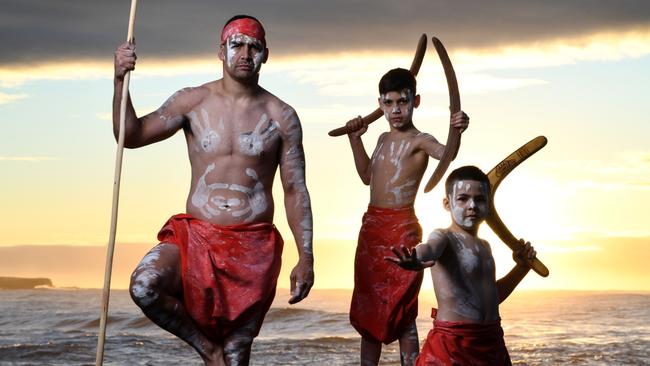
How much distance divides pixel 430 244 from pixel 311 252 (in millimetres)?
887

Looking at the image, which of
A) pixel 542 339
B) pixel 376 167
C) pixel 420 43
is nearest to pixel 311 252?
pixel 376 167

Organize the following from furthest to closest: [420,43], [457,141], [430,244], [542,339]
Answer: [542,339], [420,43], [457,141], [430,244]

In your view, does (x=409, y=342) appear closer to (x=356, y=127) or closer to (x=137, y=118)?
(x=356, y=127)

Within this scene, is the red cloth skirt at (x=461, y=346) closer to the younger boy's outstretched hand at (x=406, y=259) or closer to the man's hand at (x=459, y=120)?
the younger boy's outstretched hand at (x=406, y=259)

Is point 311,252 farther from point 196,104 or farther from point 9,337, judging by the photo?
point 9,337

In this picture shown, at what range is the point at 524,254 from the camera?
25.4 feet

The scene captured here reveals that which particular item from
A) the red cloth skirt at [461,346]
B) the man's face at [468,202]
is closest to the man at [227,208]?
the red cloth skirt at [461,346]

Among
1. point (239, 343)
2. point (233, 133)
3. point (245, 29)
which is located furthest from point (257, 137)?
point (239, 343)

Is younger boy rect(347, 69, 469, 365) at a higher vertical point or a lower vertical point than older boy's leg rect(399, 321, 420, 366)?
higher

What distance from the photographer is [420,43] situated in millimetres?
9523

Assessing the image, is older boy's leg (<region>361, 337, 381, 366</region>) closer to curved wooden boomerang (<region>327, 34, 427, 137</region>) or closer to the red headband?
curved wooden boomerang (<region>327, 34, 427, 137</region>)

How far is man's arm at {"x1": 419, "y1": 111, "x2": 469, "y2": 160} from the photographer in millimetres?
8461

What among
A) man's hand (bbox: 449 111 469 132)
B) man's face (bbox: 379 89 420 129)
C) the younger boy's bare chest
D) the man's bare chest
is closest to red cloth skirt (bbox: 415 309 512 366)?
the younger boy's bare chest

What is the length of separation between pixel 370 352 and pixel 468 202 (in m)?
2.09
